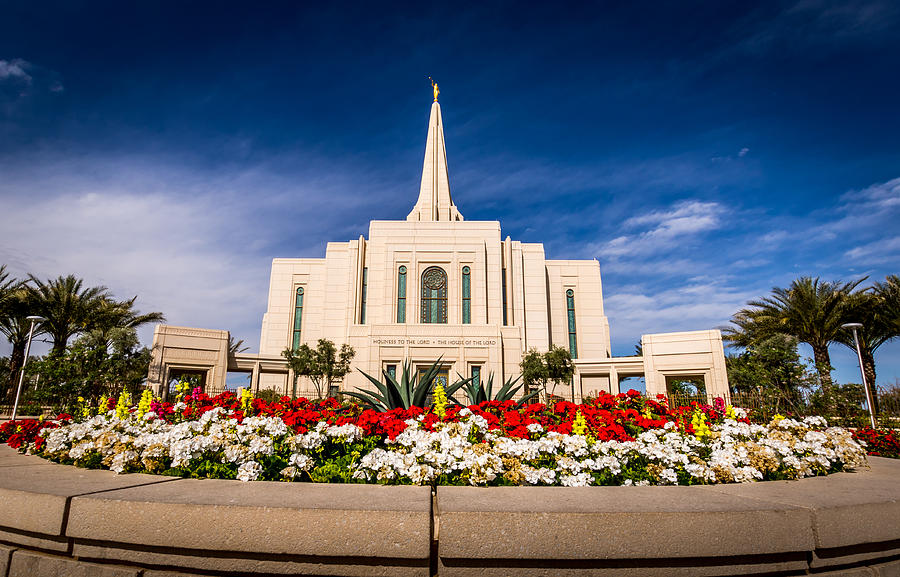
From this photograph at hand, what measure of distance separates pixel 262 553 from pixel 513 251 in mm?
28987

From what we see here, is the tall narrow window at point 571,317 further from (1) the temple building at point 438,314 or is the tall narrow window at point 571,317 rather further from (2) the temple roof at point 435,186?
(2) the temple roof at point 435,186

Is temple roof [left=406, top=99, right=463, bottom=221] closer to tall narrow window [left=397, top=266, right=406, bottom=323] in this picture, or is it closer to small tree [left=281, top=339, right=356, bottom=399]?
tall narrow window [left=397, top=266, right=406, bottom=323]

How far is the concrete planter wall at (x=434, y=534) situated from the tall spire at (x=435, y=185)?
3107 centimetres

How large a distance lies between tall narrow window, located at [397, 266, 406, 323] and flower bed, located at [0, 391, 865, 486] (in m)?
22.9

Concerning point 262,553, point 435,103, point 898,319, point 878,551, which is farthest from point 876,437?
point 435,103

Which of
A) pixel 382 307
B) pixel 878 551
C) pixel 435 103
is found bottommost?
pixel 878 551

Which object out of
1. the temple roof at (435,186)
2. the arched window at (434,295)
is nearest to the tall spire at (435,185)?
the temple roof at (435,186)

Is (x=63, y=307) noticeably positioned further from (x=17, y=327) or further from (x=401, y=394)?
(x=401, y=394)

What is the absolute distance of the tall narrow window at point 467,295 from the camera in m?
27.5

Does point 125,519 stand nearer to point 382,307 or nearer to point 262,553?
point 262,553

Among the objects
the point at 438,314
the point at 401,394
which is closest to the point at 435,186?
the point at 438,314

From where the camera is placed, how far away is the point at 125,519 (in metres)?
2.36

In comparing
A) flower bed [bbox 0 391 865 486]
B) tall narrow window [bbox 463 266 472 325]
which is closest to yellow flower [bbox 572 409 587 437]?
flower bed [bbox 0 391 865 486]

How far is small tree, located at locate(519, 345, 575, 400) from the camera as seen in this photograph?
22.8 m
